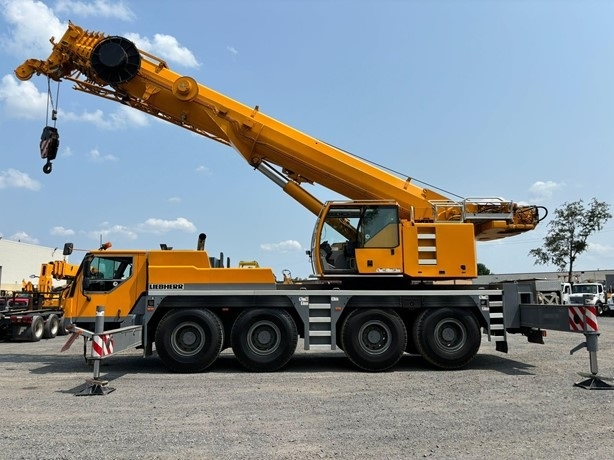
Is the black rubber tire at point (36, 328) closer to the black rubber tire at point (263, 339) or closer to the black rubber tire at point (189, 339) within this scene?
the black rubber tire at point (189, 339)

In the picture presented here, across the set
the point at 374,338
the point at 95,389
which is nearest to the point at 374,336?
the point at 374,338

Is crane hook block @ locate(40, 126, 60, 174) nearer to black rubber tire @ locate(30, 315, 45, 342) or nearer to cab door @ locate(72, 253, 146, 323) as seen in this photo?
cab door @ locate(72, 253, 146, 323)

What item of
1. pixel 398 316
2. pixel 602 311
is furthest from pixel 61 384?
pixel 602 311

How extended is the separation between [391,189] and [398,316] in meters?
2.95

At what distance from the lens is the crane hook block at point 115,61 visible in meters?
11.5

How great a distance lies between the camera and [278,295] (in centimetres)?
1062

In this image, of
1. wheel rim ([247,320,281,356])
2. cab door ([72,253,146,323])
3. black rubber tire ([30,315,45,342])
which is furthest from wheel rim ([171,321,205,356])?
black rubber tire ([30,315,45,342])

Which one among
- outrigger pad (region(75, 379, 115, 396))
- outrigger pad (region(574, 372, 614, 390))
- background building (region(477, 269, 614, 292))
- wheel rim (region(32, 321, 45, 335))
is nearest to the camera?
outrigger pad (region(75, 379, 115, 396))

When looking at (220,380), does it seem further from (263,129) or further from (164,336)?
(263,129)

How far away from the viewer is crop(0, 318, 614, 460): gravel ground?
5441mm

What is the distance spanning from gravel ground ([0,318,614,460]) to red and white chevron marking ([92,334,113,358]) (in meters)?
0.69

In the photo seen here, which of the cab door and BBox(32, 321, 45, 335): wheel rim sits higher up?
the cab door

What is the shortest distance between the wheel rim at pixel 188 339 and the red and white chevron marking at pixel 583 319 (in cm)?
740

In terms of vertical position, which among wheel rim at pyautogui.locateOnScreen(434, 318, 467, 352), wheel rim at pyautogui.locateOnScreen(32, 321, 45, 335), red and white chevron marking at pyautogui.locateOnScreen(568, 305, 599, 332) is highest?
red and white chevron marking at pyautogui.locateOnScreen(568, 305, 599, 332)
